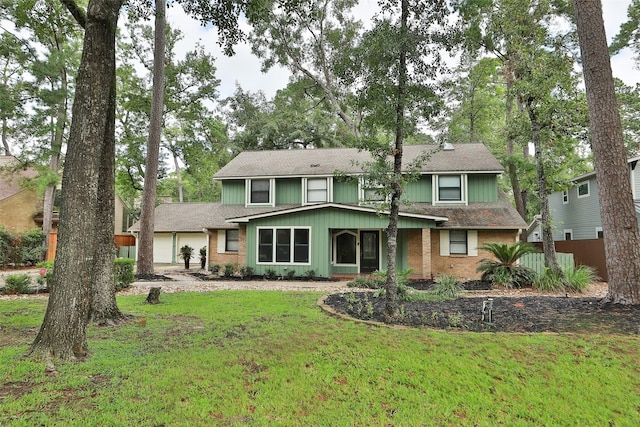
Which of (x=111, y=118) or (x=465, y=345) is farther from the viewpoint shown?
(x=111, y=118)

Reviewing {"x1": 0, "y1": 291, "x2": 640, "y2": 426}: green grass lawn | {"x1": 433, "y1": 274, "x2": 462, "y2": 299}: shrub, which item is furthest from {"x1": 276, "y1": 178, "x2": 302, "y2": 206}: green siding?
{"x1": 0, "y1": 291, "x2": 640, "y2": 426}: green grass lawn

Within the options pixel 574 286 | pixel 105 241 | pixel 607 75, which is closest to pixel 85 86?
pixel 105 241

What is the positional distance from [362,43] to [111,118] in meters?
4.76

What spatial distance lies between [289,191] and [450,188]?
7.64 meters

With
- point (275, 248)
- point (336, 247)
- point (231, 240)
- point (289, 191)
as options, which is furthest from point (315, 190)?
point (231, 240)

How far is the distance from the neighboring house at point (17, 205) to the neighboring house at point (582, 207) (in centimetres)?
3059

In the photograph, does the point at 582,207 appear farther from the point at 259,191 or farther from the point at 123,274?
the point at 123,274

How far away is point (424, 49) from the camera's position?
22.7 ft

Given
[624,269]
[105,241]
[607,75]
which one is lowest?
[624,269]

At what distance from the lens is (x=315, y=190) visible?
1764cm

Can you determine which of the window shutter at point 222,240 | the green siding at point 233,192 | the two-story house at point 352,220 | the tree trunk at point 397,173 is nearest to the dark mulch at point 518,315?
the tree trunk at point 397,173

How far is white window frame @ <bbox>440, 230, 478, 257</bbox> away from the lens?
1502 cm

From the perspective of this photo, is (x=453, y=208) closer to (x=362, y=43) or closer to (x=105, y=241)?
(x=362, y=43)

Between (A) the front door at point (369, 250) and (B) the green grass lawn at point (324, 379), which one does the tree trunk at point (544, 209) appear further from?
(B) the green grass lawn at point (324, 379)
